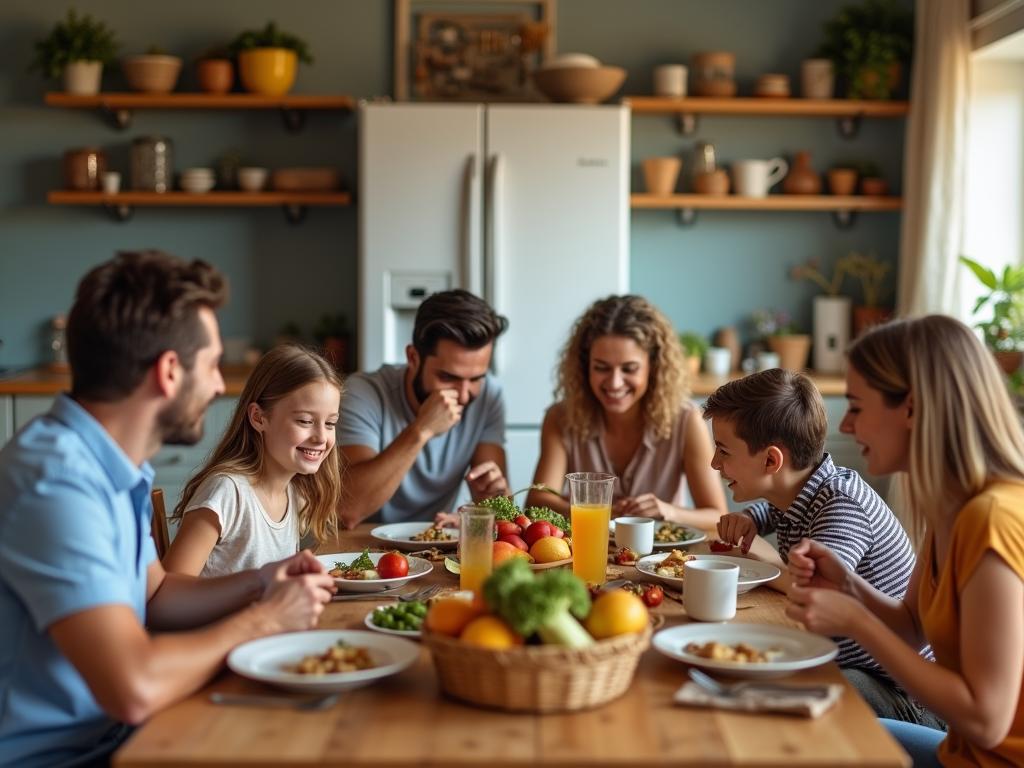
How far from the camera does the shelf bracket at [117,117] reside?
475 cm

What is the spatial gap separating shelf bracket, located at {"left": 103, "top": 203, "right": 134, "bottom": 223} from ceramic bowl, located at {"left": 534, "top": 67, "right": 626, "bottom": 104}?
1.79m

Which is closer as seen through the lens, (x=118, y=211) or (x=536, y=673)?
(x=536, y=673)

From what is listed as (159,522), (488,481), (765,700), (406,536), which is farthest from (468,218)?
(765,700)

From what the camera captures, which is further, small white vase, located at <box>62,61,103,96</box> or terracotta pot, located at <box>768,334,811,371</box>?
terracotta pot, located at <box>768,334,811,371</box>

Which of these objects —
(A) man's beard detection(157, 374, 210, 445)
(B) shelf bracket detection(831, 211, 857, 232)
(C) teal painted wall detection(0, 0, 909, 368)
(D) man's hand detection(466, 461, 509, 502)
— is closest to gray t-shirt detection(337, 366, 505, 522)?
(D) man's hand detection(466, 461, 509, 502)

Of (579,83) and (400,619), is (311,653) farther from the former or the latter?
(579,83)

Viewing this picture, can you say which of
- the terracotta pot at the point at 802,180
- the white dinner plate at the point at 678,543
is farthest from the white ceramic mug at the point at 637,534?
the terracotta pot at the point at 802,180

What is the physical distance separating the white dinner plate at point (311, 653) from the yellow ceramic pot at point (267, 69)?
3350 mm

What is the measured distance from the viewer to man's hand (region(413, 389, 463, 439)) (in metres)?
2.81

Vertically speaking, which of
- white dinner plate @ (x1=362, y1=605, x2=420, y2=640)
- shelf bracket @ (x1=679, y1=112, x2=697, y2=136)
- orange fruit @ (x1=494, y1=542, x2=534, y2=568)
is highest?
shelf bracket @ (x1=679, y1=112, x2=697, y2=136)

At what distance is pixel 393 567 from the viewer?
1953 millimetres

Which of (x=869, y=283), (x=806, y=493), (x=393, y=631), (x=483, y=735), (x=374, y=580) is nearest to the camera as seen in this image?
(x=483, y=735)

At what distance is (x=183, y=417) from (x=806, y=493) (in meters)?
1.17

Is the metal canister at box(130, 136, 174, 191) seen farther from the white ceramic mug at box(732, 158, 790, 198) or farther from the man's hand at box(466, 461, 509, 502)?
the man's hand at box(466, 461, 509, 502)
